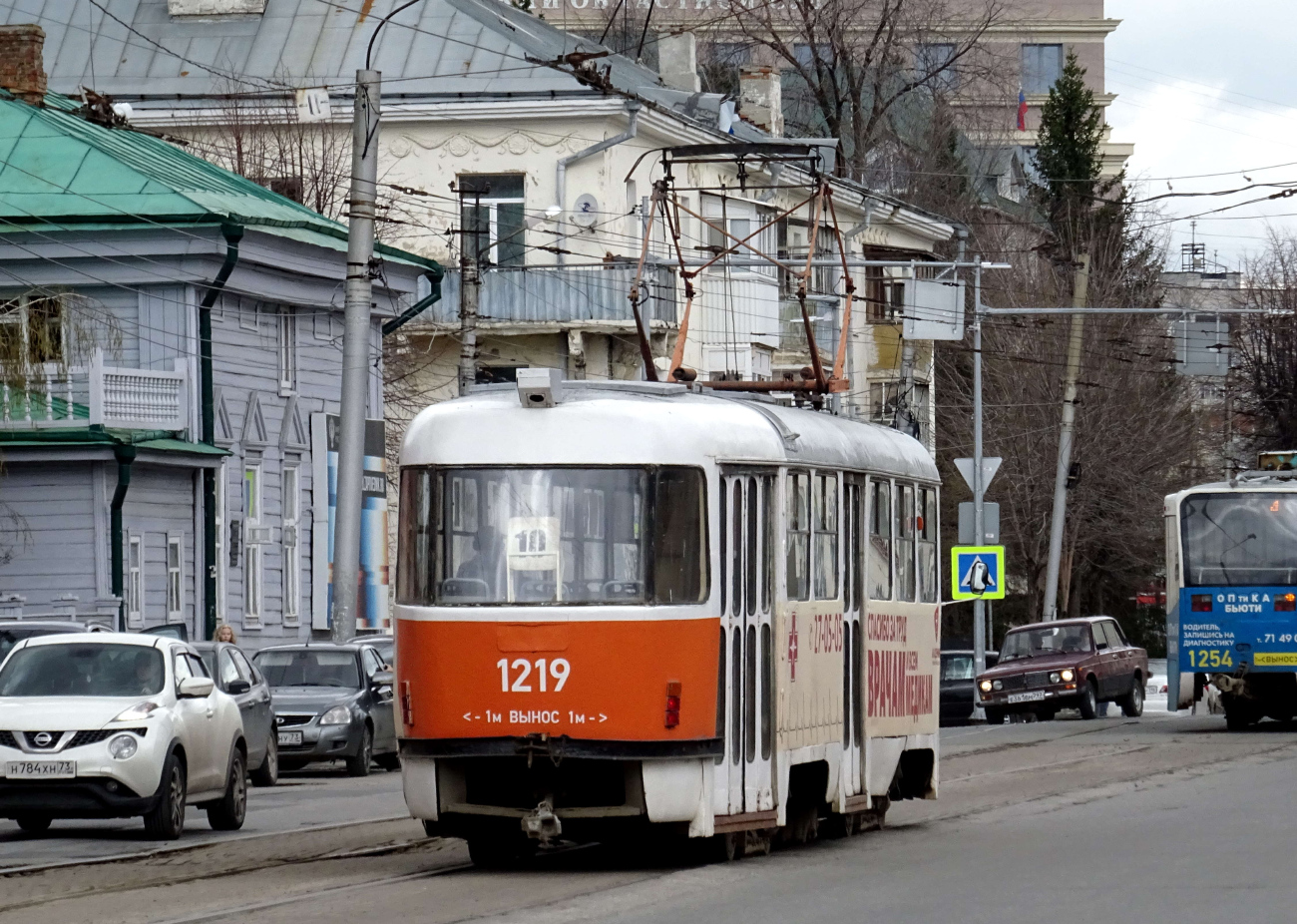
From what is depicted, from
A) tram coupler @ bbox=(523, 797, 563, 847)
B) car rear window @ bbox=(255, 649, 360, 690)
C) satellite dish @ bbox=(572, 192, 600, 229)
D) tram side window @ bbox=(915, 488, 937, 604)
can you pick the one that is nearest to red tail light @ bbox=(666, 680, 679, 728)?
tram coupler @ bbox=(523, 797, 563, 847)

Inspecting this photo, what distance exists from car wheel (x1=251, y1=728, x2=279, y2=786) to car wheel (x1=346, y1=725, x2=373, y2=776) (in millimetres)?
2453

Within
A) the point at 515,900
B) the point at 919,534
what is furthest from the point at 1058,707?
the point at 515,900

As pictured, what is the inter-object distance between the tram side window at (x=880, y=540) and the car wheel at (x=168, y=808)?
485 cm

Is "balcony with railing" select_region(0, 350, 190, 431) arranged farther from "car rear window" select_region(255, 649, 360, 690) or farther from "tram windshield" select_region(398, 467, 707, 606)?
"tram windshield" select_region(398, 467, 707, 606)

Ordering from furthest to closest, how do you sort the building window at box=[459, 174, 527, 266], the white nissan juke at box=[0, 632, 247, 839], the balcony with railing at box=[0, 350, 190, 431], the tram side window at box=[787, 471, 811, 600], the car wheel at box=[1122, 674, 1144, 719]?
the building window at box=[459, 174, 527, 266], the car wheel at box=[1122, 674, 1144, 719], the balcony with railing at box=[0, 350, 190, 431], the white nissan juke at box=[0, 632, 247, 839], the tram side window at box=[787, 471, 811, 600]

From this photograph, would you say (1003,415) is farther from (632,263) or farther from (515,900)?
(515,900)

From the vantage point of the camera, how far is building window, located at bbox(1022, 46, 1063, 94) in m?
104

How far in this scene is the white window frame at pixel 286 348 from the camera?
38.3 m

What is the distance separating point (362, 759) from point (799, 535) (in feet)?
42.3

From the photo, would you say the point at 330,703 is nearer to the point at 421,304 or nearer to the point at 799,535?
the point at 799,535

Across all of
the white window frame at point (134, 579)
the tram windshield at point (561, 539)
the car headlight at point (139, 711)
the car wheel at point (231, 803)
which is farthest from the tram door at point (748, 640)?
the white window frame at point (134, 579)

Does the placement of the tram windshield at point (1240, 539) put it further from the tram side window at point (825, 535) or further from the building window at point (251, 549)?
the tram side window at point (825, 535)

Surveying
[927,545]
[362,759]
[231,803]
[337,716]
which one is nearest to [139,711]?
[231,803]

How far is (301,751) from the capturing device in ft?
88.7
